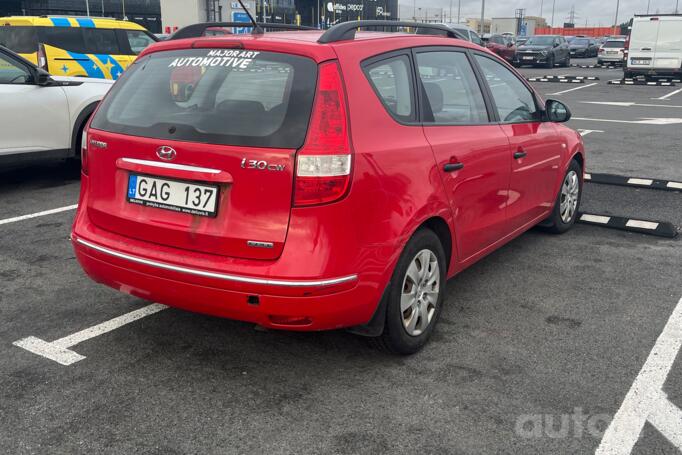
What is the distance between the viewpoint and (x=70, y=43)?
40.2ft

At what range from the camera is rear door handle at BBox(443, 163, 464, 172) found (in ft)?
11.5

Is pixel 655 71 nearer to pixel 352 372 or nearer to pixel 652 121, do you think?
pixel 652 121

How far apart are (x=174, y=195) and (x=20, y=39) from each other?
1090 centimetres

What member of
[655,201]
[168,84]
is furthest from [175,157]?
[655,201]

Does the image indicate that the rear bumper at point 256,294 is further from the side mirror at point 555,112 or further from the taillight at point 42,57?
the taillight at point 42,57

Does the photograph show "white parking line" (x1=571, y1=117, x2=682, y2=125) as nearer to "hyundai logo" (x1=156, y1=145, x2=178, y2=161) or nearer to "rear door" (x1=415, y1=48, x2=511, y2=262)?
"rear door" (x1=415, y1=48, x2=511, y2=262)

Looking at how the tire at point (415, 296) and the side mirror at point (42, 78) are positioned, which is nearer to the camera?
the tire at point (415, 296)

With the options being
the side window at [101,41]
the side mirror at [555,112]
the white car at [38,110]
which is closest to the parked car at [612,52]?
the side window at [101,41]

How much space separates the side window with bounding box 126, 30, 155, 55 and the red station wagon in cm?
993

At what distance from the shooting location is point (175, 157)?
10.00 feet

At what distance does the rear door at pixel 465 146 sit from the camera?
3.59 m

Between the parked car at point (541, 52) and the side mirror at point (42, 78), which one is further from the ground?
the side mirror at point (42, 78)

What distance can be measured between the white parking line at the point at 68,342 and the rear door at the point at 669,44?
24.4m

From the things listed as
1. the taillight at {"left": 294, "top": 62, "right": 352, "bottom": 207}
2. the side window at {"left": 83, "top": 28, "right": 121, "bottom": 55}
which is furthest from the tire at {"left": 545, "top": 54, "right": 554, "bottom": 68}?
the taillight at {"left": 294, "top": 62, "right": 352, "bottom": 207}
